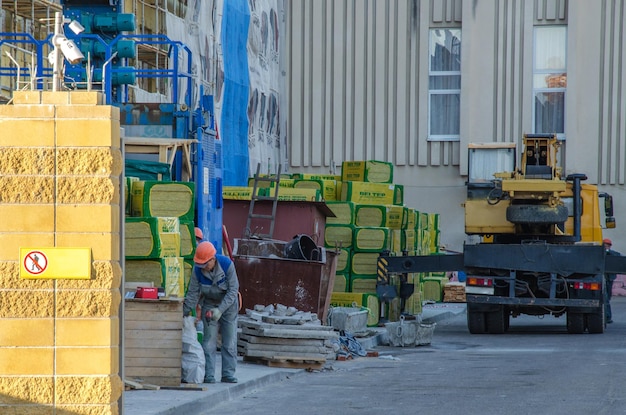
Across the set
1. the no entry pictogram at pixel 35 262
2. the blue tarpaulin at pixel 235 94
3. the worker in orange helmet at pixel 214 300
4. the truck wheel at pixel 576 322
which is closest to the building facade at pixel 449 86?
the blue tarpaulin at pixel 235 94

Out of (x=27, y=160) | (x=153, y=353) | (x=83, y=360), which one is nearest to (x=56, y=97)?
(x=27, y=160)

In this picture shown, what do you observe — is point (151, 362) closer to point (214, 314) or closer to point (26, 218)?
point (214, 314)

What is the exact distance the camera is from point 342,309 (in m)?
21.5

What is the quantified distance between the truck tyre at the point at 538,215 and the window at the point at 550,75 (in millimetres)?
16039

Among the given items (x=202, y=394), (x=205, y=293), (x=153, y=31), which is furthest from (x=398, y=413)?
(x=153, y=31)

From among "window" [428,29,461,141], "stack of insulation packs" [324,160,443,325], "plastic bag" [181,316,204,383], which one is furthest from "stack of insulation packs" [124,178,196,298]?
"window" [428,29,461,141]

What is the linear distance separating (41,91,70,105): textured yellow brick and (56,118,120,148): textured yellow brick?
151 millimetres

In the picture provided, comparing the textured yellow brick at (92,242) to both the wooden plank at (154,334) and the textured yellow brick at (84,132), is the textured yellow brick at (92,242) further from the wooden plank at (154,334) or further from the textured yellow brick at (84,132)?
the wooden plank at (154,334)

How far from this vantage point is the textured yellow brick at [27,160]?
8.98 meters

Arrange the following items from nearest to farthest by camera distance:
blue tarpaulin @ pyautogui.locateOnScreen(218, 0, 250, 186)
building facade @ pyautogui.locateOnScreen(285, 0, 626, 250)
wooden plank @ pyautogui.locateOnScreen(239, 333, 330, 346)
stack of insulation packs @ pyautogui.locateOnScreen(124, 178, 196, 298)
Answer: stack of insulation packs @ pyautogui.locateOnScreen(124, 178, 196, 298) < wooden plank @ pyautogui.locateOnScreen(239, 333, 330, 346) < blue tarpaulin @ pyautogui.locateOnScreen(218, 0, 250, 186) < building facade @ pyautogui.locateOnScreen(285, 0, 626, 250)

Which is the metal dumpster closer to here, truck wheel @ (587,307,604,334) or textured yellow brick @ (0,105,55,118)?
truck wheel @ (587,307,604,334)

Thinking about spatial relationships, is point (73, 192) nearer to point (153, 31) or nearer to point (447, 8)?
point (153, 31)

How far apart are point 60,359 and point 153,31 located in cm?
1723

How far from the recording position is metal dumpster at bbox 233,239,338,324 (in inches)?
794
